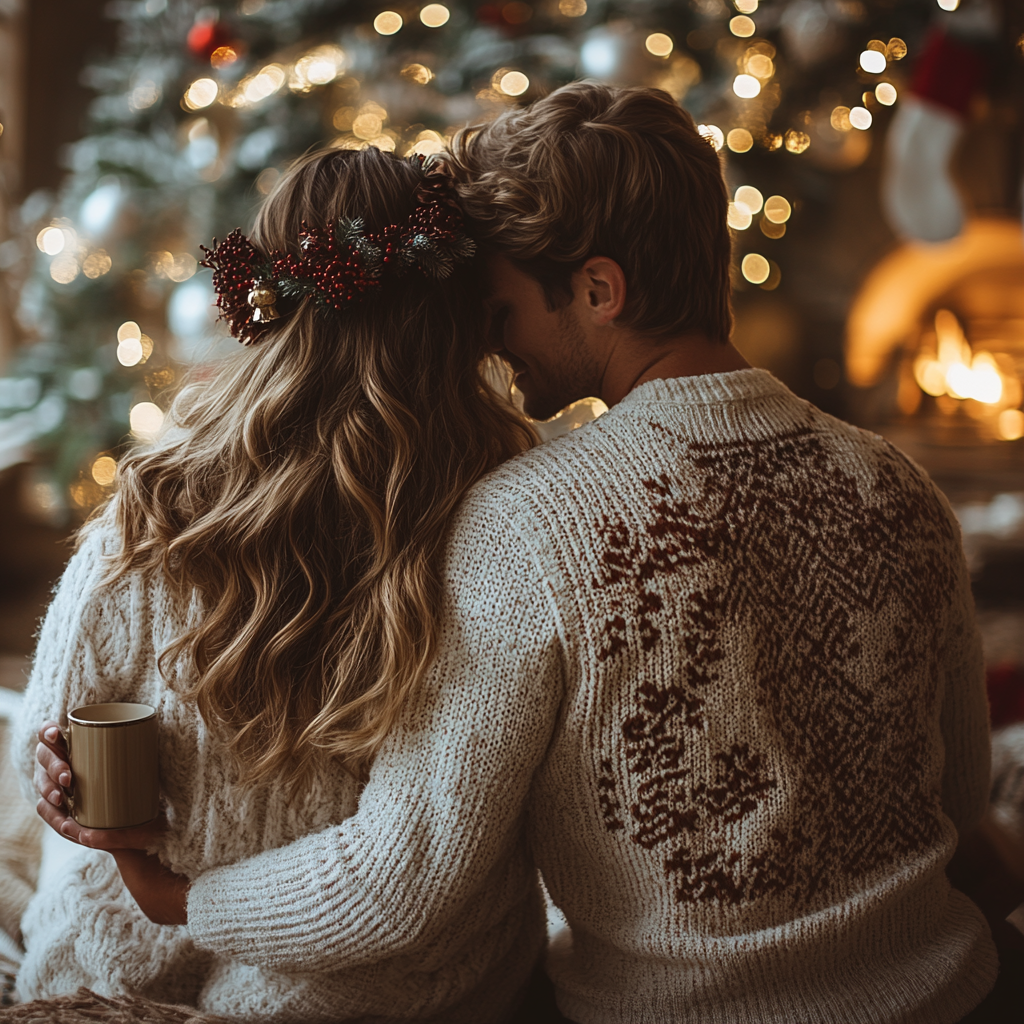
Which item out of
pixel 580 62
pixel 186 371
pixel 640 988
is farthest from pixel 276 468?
pixel 580 62

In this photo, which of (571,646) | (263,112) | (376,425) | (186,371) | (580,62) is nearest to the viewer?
(571,646)

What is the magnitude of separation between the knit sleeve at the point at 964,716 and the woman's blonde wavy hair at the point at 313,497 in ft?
1.75

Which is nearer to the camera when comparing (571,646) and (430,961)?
(571,646)

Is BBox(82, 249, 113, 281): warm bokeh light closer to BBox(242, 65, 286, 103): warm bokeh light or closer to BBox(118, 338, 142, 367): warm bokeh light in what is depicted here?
BBox(118, 338, 142, 367): warm bokeh light

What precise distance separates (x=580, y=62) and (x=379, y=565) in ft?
8.12

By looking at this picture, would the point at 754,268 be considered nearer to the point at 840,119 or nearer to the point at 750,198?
the point at 750,198

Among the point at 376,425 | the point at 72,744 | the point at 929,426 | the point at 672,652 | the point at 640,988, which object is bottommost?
the point at 929,426

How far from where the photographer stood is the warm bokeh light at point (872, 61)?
321 cm

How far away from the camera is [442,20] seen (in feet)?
10.7

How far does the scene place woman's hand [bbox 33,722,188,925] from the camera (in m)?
0.94

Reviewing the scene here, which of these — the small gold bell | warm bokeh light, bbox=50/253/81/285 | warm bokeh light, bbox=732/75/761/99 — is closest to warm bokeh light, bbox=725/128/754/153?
warm bokeh light, bbox=732/75/761/99

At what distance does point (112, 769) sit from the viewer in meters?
0.89

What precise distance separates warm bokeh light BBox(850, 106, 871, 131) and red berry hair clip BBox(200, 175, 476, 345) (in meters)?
2.74

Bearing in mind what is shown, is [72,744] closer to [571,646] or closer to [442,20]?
[571,646]
